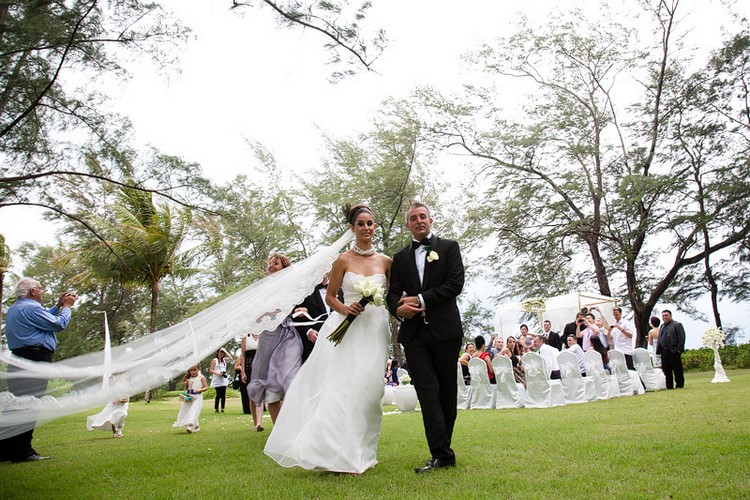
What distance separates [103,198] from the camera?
8.98m

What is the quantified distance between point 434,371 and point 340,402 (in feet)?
2.91

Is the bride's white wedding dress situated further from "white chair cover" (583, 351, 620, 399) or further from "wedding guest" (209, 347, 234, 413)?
"wedding guest" (209, 347, 234, 413)

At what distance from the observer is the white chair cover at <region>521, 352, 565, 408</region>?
1180cm

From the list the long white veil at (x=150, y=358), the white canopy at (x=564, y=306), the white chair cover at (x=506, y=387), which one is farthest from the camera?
the white canopy at (x=564, y=306)

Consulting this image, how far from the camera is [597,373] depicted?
12.6m

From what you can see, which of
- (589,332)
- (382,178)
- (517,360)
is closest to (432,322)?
(517,360)

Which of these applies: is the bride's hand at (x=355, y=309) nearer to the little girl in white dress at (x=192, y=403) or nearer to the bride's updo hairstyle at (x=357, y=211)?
the bride's updo hairstyle at (x=357, y=211)

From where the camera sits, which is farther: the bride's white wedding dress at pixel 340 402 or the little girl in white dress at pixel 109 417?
the little girl in white dress at pixel 109 417

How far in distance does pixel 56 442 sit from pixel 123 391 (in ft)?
18.2

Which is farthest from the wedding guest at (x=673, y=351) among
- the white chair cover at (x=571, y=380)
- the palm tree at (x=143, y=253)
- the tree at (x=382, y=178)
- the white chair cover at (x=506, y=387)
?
the palm tree at (x=143, y=253)

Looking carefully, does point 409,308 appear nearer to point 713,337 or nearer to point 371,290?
point 371,290

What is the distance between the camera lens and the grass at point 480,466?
12.7ft

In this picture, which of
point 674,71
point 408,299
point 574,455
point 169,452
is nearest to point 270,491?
point 408,299

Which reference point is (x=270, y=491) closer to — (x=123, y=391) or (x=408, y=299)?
(x=123, y=391)
